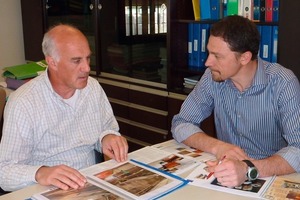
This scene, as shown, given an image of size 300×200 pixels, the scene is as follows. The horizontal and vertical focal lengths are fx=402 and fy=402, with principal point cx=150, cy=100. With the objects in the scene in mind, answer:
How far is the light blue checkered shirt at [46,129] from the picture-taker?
1589mm

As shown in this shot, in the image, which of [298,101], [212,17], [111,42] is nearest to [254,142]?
[298,101]

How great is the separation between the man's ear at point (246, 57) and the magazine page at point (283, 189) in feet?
1.95

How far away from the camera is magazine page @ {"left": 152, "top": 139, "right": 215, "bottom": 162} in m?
1.66

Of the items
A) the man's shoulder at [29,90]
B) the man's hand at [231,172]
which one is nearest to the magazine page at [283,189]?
the man's hand at [231,172]

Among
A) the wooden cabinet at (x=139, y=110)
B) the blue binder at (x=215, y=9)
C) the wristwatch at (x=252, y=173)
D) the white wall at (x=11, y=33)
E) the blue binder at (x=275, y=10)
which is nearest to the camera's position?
the wristwatch at (x=252, y=173)

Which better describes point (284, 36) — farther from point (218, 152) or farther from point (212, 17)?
point (218, 152)

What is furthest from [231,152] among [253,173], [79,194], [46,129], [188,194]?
[46,129]

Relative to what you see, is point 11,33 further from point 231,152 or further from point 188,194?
point 188,194

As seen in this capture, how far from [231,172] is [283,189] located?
0.18m

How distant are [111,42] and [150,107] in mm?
807

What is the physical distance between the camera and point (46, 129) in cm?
173

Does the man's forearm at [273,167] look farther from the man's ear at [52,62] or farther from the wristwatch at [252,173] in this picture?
the man's ear at [52,62]

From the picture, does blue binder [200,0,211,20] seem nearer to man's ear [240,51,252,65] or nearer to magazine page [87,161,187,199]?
man's ear [240,51,252,65]

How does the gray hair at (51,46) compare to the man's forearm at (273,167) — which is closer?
the man's forearm at (273,167)
